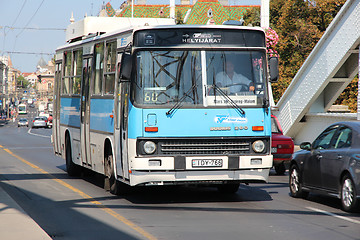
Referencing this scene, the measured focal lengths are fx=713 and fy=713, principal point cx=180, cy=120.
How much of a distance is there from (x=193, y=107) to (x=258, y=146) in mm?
1288

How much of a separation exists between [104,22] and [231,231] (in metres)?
7.82

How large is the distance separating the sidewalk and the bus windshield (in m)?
2.70

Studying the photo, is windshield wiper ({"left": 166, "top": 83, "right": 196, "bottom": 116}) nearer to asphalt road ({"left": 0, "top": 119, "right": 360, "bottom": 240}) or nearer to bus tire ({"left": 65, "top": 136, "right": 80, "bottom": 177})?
asphalt road ({"left": 0, "top": 119, "right": 360, "bottom": 240})

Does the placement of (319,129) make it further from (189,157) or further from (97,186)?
(189,157)

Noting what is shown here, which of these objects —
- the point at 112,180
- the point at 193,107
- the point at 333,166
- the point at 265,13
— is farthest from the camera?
the point at 265,13

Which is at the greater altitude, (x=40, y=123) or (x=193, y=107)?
(x=193, y=107)

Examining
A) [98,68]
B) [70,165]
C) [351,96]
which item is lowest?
[70,165]

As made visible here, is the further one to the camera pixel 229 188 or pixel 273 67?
pixel 229 188

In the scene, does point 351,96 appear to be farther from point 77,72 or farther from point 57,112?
point 77,72

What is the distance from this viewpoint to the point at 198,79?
11.8m

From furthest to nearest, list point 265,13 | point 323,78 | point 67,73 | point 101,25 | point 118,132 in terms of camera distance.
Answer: point 265,13
point 323,78
point 67,73
point 101,25
point 118,132

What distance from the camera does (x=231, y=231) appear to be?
9.16m

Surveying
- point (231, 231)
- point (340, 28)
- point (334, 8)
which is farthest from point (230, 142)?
point (334, 8)

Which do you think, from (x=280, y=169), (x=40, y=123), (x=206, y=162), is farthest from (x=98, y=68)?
(x=40, y=123)
